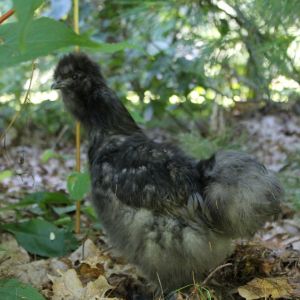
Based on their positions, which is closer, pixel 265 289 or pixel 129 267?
pixel 265 289

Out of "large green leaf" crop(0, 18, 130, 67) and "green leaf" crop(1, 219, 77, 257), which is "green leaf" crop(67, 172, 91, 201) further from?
"large green leaf" crop(0, 18, 130, 67)

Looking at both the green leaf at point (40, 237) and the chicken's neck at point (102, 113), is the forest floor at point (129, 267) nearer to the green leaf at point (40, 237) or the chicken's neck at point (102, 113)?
the green leaf at point (40, 237)

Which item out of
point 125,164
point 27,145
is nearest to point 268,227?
point 125,164

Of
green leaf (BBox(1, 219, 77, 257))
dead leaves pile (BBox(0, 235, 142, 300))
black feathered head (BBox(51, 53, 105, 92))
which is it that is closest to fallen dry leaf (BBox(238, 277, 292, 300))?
dead leaves pile (BBox(0, 235, 142, 300))

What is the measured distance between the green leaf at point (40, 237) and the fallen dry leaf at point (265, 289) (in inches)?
51.8

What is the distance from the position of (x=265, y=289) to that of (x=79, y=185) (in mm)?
1374

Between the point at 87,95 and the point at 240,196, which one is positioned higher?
the point at 87,95

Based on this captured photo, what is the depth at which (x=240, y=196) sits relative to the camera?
8.07 ft

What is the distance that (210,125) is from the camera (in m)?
6.71

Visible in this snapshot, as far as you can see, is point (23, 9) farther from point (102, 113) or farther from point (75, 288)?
point (102, 113)

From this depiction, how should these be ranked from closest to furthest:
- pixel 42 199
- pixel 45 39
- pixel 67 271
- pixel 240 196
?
pixel 45 39 → pixel 240 196 → pixel 67 271 → pixel 42 199

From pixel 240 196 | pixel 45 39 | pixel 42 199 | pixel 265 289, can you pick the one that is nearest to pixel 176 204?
Answer: pixel 240 196

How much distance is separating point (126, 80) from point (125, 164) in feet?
11.0

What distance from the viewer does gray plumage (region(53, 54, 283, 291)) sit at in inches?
98.5
